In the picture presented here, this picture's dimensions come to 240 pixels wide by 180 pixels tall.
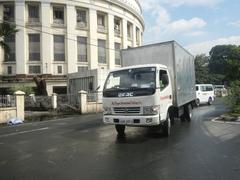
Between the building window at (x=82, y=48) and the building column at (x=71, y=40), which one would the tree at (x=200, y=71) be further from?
the building column at (x=71, y=40)

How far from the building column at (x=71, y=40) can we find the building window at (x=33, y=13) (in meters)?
4.25

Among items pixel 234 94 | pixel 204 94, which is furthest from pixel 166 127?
pixel 204 94

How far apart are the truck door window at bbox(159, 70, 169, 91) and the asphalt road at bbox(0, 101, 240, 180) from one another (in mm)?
1712

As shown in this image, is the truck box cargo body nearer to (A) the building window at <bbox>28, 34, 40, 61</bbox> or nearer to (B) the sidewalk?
(B) the sidewalk

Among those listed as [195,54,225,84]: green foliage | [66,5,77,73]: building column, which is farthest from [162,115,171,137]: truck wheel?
[195,54,225,84]: green foliage

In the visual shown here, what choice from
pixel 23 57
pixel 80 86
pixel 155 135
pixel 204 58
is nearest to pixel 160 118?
pixel 155 135

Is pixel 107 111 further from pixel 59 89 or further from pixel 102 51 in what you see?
pixel 102 51

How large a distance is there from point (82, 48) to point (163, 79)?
3727cm

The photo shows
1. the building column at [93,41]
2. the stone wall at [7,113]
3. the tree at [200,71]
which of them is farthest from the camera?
the tree at [200,71]

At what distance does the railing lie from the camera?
1982 cm

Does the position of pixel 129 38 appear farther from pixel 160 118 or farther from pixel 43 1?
pixel 160 118

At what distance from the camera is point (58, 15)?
45625mm

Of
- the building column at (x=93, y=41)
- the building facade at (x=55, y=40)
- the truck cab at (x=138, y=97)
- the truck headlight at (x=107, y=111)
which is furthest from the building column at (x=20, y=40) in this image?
the truck headlight at (x=107, y=111)

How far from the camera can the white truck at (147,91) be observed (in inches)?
375
